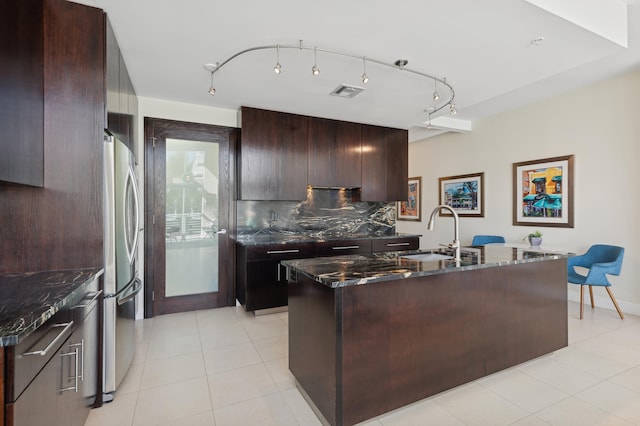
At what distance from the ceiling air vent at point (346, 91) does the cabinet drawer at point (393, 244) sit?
199 cm

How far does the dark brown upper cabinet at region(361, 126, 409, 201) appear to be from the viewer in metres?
4.77

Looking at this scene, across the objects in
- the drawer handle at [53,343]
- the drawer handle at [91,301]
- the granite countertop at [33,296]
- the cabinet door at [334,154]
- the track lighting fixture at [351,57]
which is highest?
the track lighting fixture at [351,57]

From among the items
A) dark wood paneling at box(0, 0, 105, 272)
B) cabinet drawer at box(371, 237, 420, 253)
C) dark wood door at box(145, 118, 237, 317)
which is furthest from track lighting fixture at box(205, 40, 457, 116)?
cabinet drawer at box(371, 237, 420, 253)

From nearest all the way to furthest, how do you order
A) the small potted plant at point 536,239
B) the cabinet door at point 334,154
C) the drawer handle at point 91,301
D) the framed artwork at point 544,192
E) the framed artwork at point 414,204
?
the drawer handle at point 91,301, the small potted plant at point 536,239, the framed artwork at point 544,192, the cabinet door at point 334,154, the framed artwork at point 414,204

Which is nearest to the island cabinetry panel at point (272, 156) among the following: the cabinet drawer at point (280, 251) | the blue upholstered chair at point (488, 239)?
the cabinet drawer at point (280, 251)

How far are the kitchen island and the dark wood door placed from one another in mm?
2150

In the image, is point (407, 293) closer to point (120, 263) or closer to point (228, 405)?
point (228, 405)

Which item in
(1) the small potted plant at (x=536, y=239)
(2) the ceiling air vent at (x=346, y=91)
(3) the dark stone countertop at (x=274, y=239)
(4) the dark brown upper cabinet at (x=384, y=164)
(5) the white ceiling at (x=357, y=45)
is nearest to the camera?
(5) the white ceiling at (x=357, y=45)

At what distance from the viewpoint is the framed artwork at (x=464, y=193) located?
17.6 feet

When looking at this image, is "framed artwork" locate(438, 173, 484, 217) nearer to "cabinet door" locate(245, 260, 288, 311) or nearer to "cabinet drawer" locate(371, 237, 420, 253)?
"cabinet drawer" locate(371, 237, 420, 253)

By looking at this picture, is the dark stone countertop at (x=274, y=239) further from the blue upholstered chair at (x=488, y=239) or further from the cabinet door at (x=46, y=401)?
the cabinet door at (x=46, y=401)

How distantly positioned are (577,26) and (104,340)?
384 cm

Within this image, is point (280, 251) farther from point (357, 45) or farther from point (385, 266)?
point (357, 45)

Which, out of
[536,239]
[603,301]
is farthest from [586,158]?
[603,301]
